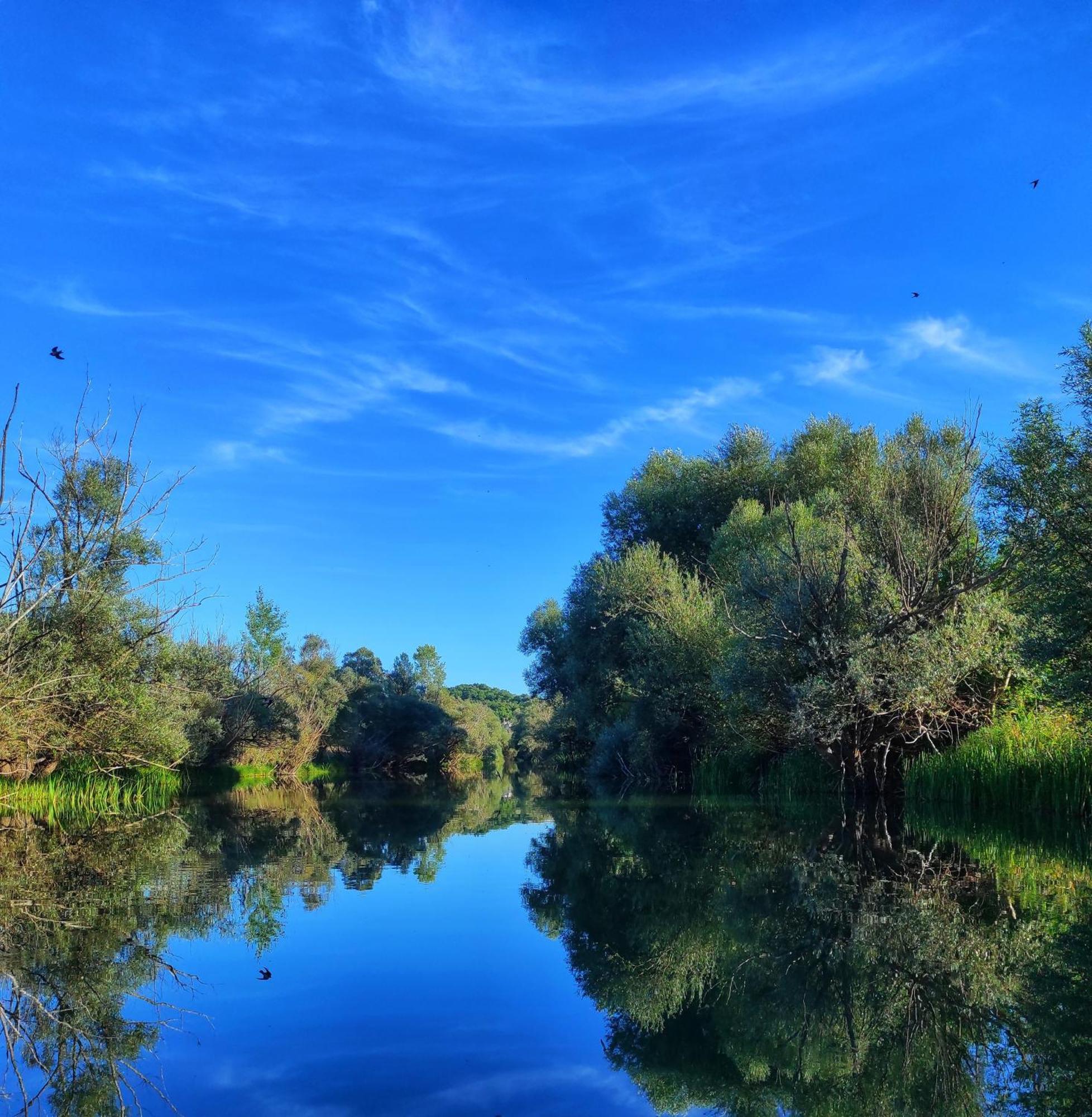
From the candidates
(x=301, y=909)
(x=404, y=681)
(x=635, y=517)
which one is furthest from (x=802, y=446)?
(x=404, y=681)

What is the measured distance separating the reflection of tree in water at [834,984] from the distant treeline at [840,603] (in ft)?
23.3

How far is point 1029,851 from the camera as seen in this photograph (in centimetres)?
1178

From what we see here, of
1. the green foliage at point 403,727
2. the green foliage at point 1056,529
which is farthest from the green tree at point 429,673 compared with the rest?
the green foliage at point 1056,529

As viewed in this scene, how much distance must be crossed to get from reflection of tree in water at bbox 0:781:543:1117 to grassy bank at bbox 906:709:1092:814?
1034 centimetres

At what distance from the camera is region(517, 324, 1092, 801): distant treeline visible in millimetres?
15008

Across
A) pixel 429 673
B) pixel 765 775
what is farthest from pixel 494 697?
pixel 765 775

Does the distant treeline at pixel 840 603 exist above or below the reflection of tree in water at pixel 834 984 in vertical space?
above

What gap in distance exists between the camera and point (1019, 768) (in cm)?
1639

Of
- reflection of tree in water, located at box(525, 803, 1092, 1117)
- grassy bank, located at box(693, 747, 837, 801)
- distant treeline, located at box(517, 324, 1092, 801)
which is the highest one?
distant treeline, located at box(517, 324, 1092, 801)

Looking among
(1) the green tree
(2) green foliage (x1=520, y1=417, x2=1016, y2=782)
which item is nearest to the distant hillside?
(1) the green tree

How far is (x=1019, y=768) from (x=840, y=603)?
17.0ft

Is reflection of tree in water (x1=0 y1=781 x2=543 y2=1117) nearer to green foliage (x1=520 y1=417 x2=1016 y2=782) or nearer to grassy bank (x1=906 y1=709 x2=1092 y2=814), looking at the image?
green foliage (x1=520 y1=417 x2=1016 y2=782)

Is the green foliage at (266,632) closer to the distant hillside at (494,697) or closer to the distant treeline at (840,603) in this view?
the distant treeline at (840,603)

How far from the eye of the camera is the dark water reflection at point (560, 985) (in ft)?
14.6
